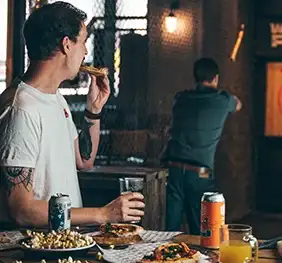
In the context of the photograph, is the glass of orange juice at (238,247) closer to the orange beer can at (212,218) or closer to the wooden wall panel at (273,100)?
the orange beer can at (212,218)

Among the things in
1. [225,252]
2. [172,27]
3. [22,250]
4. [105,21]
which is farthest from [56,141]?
[172,27]

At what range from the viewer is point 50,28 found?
2.73 m

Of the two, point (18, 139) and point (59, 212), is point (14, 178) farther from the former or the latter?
point (59, 212)

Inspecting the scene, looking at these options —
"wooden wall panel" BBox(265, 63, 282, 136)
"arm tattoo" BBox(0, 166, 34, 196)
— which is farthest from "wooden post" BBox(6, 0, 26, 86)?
"wooden wall panel" BBox(265, 63, 282, 136)

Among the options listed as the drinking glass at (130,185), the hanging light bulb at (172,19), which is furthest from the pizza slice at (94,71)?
the hanging light bulb at (172,19)

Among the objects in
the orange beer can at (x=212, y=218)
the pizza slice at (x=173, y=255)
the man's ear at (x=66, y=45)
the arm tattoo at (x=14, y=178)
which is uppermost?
the man's ear at (x=66, y=45)

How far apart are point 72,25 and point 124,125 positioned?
130 inches

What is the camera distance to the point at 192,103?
5363 mm

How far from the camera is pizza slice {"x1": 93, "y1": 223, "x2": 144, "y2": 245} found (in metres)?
2.35

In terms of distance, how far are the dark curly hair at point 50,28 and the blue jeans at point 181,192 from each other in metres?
2.56

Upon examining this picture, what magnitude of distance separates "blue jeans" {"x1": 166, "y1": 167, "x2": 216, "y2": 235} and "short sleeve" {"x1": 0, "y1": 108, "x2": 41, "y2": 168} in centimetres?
266

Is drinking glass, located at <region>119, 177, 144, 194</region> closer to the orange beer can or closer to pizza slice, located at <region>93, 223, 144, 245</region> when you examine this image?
pizza slice, located at <region>93, 223, 144, 245</region>

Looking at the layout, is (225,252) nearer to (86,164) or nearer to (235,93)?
(86,164)

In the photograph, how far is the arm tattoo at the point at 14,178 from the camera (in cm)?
249
